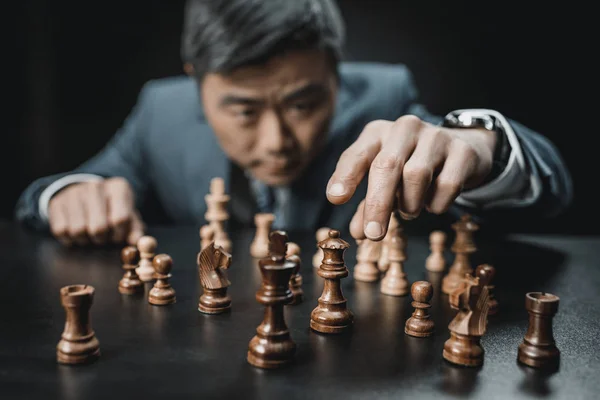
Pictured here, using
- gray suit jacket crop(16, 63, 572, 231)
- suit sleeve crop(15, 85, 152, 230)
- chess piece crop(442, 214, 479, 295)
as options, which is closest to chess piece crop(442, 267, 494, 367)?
chess piece crop(442, 214, 479, 295)

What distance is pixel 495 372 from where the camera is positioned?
2.53 feet

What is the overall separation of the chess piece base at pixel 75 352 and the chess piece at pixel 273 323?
0.23m

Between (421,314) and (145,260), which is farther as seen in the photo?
(145,260)

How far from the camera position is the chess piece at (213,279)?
1002 mm

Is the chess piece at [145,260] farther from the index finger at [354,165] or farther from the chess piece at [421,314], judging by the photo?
the chess piece at [421,314]

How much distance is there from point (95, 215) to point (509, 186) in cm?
127

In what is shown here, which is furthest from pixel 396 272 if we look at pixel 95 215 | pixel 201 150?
pixel 201 150

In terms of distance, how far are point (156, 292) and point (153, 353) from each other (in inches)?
10.8

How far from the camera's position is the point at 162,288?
1.09 metres

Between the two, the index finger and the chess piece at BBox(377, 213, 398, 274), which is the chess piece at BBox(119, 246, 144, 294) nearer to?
the index finger

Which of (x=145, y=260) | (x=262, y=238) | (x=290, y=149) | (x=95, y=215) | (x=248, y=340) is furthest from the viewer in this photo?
(x=290, y=149)

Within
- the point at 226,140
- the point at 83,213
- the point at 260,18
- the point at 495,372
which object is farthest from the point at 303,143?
the point at 495,372

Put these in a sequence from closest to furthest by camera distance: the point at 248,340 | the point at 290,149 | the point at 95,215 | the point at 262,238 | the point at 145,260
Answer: the point at 248,340 → the point at 145,260 → the point at 262,238 → the point at 95,215 → the point at 290,149

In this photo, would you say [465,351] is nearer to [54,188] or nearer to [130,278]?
[130,278]
